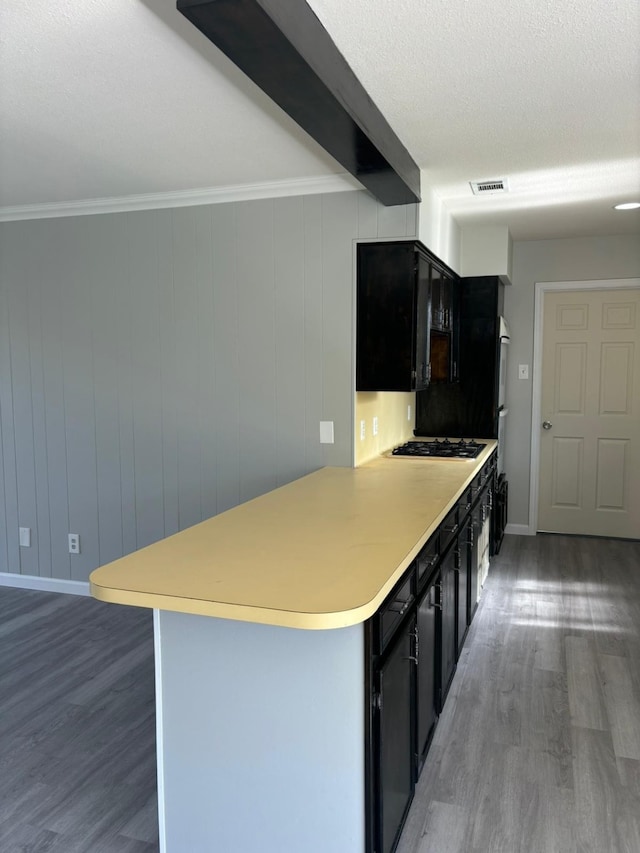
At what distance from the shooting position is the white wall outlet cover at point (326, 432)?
11.8ft

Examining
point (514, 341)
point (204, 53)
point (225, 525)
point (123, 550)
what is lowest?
point (123, 550)

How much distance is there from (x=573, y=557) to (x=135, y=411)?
3347 millimetres

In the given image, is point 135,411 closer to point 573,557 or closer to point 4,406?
point 4,406

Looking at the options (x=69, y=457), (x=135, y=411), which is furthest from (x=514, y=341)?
(x=69, y=457)

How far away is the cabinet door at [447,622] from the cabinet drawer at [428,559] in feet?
0.30

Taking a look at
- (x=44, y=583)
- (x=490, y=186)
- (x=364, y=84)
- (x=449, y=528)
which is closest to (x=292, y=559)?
(x=449, y=528)

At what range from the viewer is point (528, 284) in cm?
543

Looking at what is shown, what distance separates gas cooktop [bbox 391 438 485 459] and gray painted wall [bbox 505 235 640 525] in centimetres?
111

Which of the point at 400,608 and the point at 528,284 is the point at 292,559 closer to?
the point at 400,608

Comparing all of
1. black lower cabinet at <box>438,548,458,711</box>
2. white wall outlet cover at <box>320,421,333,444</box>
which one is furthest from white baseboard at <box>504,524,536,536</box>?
black lower cabinet at <box>438,548,458,711</box>

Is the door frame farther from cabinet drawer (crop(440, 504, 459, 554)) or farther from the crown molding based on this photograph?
cabinet drawer (crop(440, 504, 459, 554))

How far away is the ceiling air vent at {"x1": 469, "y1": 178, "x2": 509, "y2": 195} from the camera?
3523 mm

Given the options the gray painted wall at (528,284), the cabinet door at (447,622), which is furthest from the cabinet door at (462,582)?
the gray painted wall at (528,284)

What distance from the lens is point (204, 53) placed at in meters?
2.05
